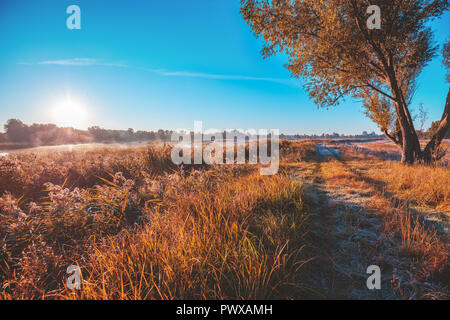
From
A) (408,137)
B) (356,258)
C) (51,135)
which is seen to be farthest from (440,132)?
(51,135)

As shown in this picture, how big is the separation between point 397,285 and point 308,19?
9228 mm

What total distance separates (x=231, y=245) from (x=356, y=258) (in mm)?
1710

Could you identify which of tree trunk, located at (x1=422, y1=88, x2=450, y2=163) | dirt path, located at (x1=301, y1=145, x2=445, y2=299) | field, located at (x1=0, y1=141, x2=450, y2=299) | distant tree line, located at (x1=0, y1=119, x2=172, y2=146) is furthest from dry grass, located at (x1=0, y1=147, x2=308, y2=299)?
distant tree line, located at (x1=0, y1=119, x2=172, y2=146)

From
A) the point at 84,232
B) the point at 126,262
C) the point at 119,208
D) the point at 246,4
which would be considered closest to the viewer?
the point at 126,262

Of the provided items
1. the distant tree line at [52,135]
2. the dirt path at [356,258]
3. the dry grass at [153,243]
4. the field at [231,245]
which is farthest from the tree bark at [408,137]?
the distant tree line at [52,135]

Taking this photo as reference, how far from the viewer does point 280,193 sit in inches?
145

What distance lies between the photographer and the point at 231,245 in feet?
6.96

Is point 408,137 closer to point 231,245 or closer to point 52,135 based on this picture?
point 231,245

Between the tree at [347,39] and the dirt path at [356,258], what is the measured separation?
262 inches

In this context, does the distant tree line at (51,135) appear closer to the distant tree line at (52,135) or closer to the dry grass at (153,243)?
the distant tree line at (52,135)

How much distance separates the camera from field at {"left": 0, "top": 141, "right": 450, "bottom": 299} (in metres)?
1.72
